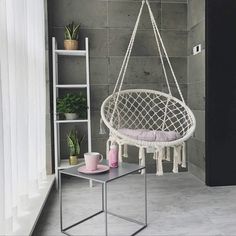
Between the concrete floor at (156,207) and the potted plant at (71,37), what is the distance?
5.04ft

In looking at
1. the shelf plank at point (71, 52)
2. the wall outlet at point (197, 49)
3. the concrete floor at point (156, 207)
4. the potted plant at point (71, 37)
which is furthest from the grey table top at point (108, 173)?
the wall outlet at point (197, 49)

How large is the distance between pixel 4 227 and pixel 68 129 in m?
2.02

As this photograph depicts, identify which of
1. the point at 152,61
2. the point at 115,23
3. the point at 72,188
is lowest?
the point at 72,188

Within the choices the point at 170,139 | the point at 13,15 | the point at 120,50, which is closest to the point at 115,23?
the point at 120,50

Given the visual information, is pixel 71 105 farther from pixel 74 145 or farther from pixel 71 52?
pixel 71 52

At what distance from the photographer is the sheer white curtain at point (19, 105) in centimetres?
145

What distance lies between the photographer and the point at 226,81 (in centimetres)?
299

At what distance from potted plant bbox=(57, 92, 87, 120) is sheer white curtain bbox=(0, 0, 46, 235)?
25 cm

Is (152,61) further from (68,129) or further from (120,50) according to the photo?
(68,129)

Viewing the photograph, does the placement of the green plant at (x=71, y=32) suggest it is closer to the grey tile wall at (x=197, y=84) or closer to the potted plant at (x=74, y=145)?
the potted plant at (x=74, y=145)

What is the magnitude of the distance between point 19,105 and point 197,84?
215 cm

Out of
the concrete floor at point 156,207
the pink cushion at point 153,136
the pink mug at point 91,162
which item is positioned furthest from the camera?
the pink cushion at point 153,136

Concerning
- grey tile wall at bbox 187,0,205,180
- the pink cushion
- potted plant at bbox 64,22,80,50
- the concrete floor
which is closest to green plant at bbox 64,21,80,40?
potted plant at bbox 64,22,80,50

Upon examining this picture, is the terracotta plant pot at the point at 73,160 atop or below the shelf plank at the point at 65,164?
atop
